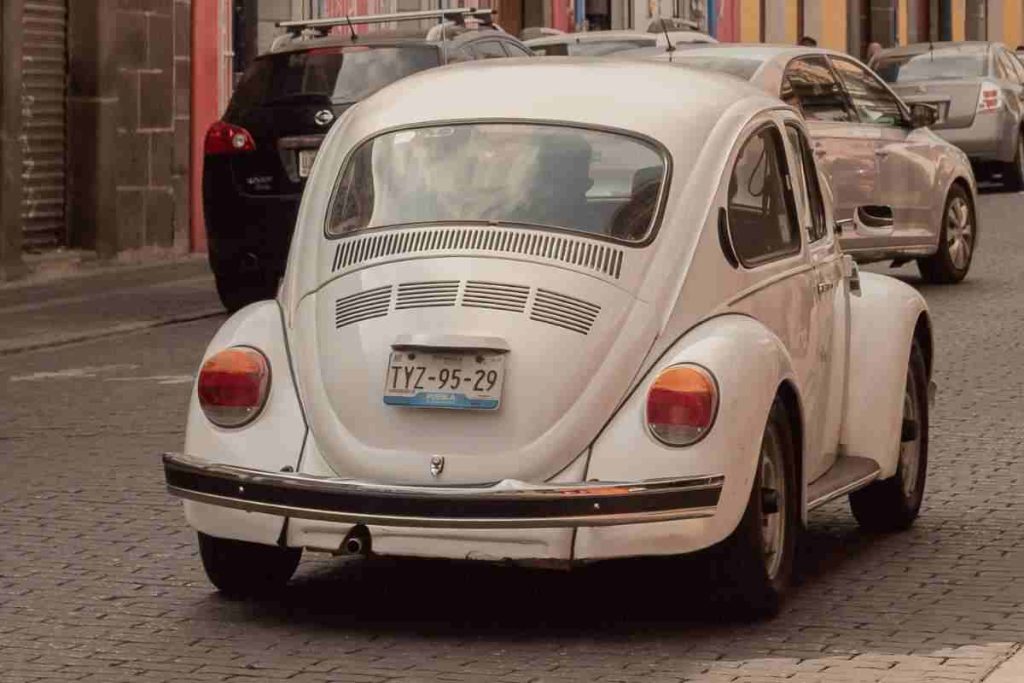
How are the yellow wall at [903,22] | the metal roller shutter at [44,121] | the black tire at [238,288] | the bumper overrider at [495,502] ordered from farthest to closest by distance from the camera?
the yellow wall at [903,22] → the metal roller shutter at [44,121] → the black tire at [238,288] → the bumper overrider at [495,502]

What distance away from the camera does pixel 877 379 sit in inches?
341

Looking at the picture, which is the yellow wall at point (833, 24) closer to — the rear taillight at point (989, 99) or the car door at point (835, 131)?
the rear taillight at point (989, 99)

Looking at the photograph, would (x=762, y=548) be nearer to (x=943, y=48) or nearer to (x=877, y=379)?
(x=877, y=379)

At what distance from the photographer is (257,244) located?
56.0ft

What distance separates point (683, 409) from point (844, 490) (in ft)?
3.94

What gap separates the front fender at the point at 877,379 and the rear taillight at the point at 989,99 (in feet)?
72.7

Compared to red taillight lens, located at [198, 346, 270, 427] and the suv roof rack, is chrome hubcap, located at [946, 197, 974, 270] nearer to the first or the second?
the suv roof rack

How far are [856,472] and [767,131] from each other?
1.05 meters

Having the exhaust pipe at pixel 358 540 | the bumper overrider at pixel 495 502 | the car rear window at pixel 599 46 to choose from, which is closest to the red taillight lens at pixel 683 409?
the bumper overrider at pixel 495 502

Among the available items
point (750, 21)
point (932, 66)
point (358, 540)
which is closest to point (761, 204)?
point (358, 540)

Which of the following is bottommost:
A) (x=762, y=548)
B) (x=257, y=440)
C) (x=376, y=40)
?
(x=762, y=548)

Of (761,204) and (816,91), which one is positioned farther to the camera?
(816,91)

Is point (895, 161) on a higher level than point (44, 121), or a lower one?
lower

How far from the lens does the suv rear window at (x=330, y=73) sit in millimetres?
17344
